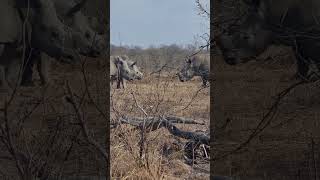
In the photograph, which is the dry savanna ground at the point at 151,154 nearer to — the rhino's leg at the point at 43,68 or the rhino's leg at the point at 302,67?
the rhino's leg at the point at 43,68

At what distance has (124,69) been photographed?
72.7 ft

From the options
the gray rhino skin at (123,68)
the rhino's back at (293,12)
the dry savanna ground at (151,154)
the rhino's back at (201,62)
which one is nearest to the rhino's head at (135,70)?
the gray rhino skin at (123,68)

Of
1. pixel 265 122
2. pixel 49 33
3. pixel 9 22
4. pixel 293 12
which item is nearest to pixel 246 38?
pixel 293 12

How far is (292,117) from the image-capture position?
4824 mm

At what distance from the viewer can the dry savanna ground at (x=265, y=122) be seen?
189 inches

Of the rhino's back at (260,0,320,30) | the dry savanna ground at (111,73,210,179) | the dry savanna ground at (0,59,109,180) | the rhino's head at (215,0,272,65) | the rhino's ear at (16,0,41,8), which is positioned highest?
the rhino's ear at (16,0,41,8)

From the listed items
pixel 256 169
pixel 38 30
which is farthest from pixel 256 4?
pixel 38 30

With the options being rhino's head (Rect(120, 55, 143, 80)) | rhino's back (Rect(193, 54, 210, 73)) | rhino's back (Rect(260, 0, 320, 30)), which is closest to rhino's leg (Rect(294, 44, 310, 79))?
rhino's back (Rect(260, 0, 320, 30))

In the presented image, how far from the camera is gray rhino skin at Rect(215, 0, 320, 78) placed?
4746mm

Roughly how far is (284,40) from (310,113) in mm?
633

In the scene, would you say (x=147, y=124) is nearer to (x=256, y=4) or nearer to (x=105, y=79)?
(x=105, y=79)

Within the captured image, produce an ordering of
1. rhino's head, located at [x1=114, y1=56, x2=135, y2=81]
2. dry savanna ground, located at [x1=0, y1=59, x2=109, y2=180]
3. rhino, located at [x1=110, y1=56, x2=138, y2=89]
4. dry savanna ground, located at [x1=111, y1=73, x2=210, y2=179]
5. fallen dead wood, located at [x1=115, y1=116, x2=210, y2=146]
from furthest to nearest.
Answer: rhino's head, located at [x1=114, y1=56, x2=135, y2=81]
rhino, located at [x1=110, y1=56, x2=138, y2=89]
fallen dead wood, located at [x1=115, y1=116, x2=210, y2=146]
dry savanna ground, located at [x1=111, y1=73, x2=210, y2=179]
dry savanna ground, located at [x1=0, y1=59, x2=109, y2=180]

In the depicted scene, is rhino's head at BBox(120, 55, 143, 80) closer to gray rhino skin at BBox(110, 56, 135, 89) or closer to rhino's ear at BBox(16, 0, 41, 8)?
gray rhino skin at BBox(110, 56, 135, 89)

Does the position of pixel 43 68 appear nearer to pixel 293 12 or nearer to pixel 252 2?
pixel 252 2
